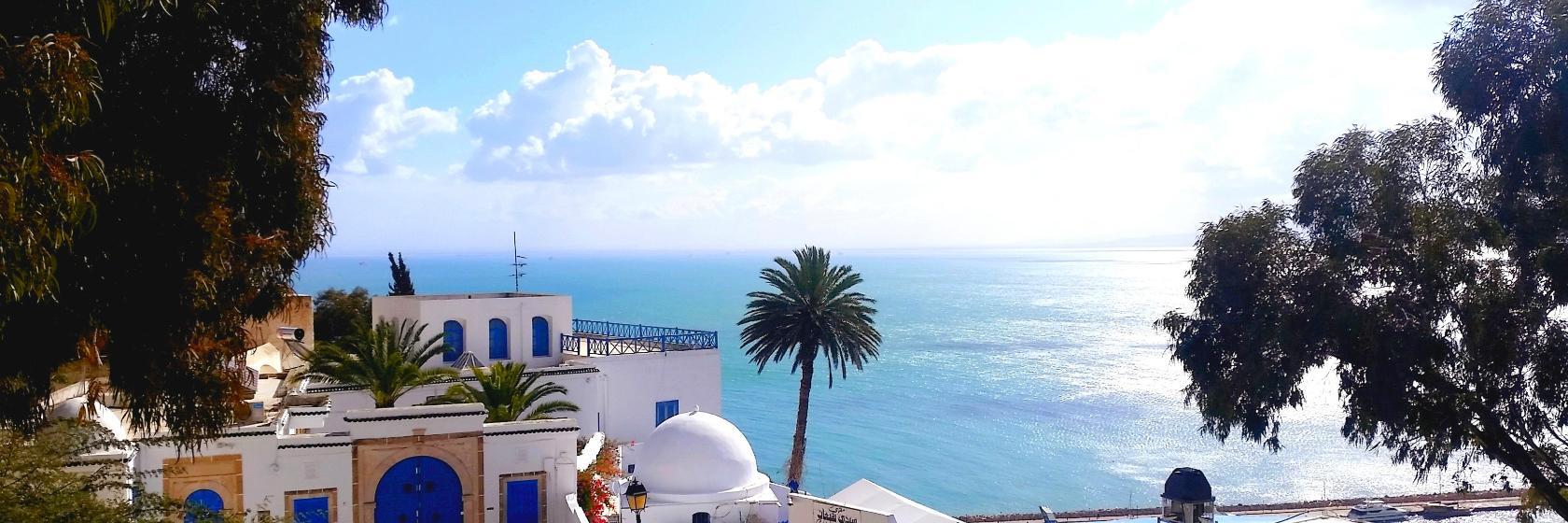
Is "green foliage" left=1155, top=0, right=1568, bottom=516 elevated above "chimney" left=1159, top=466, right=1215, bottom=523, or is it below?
above

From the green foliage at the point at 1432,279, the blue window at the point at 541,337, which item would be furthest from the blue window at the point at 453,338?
the green foliage at the point at 1432,279

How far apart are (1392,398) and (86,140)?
12.7m

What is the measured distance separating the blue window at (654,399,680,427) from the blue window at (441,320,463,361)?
534 cm

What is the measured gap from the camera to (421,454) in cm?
1752

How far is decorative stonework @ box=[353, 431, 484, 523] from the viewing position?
1719cm

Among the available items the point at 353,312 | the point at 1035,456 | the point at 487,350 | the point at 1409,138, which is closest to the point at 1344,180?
the point at 1409,138

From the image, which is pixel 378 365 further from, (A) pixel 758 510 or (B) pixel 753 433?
(B) pixel 753 433

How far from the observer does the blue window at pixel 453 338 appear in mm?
27289

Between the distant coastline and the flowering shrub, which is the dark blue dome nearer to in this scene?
the flowering shrub

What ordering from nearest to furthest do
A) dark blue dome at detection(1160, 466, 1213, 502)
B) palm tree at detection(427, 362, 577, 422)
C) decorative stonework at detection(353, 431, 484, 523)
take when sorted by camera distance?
1. dark blue dome at detection(1160, 466, 1213, 502)
2. decorative stonework at detection(353, 431, 484, 523)
3. palm tree at detection(427, 362, 577, 422)

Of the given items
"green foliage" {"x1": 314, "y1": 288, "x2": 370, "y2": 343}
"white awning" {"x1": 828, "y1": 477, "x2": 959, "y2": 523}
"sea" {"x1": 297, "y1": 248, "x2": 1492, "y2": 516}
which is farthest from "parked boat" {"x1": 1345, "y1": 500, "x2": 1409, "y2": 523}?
"green foliage" {"x1": 314, "y1": 288, "x2": 370, "y2": 343}

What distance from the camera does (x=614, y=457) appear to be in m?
23.1

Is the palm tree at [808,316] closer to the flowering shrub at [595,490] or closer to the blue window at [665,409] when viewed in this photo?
the blue window at [665,409]

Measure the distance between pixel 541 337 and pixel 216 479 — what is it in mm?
12023
